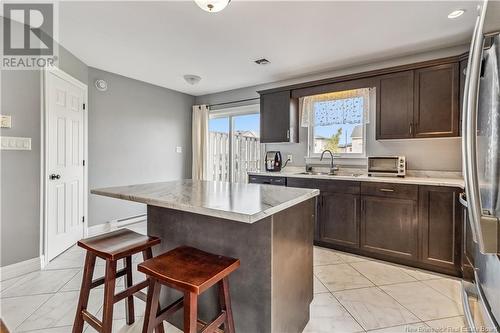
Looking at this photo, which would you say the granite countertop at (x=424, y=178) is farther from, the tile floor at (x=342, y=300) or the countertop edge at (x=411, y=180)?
the tile floor at (x=342, y=300)

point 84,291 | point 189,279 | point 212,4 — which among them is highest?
point 212,4

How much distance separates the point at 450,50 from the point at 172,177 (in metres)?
4.64

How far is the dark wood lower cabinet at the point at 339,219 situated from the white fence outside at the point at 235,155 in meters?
1.79

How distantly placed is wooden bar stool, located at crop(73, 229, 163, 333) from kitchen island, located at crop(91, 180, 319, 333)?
24 centimetres

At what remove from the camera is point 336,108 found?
3678mm

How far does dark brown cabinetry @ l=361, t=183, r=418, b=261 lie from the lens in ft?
8.63

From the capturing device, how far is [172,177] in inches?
194

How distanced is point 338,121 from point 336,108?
0.66 feet

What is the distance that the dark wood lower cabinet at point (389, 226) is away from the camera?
2633 mm

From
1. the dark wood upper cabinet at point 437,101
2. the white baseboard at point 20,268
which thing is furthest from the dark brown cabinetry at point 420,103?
the white baseboard at point 20,268

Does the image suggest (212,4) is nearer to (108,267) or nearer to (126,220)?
(108,267)

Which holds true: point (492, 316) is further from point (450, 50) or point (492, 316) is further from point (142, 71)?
point (142, 71)

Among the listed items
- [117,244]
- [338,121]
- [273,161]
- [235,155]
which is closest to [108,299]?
[117,244]

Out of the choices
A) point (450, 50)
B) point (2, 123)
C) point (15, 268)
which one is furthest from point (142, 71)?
point (450, 50)
